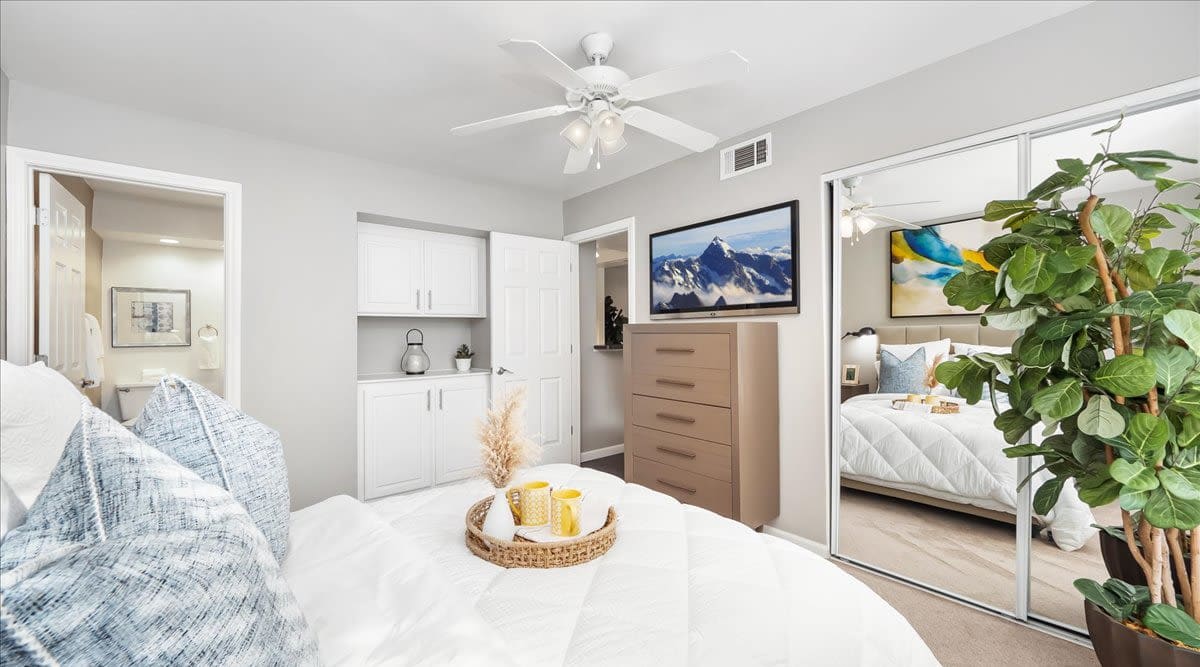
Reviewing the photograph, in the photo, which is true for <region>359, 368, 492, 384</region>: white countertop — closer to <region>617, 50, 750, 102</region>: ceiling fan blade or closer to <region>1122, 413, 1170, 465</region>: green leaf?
<region>617, 50, 750, 102</region>: ceiling fan blade

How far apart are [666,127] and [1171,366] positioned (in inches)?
72.5

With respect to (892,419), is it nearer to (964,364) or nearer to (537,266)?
(964,364)

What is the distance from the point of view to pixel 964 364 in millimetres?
1619

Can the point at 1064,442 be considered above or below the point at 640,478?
above

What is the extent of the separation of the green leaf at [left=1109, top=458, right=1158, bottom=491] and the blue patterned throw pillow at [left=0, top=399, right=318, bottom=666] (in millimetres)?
1822

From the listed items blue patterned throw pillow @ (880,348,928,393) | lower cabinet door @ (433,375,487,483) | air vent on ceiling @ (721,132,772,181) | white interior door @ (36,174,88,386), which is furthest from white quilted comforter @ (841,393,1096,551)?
white interior door @ (36,174,88,386)

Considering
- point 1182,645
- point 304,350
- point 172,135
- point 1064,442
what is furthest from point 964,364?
point 172,135

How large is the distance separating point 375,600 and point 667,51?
2.22 meters

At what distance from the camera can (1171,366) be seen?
1263 millimetres

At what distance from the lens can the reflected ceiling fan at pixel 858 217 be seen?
244 cm

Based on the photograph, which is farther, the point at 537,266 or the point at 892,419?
the point at 537,266

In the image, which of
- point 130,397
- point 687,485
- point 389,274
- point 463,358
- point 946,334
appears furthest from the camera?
point 130,397

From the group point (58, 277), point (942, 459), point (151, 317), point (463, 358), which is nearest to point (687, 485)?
point (942, 459)

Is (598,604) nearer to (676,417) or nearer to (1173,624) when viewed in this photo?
(1173,624)
